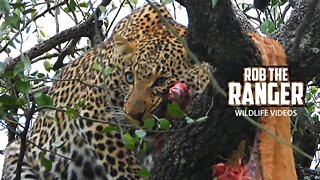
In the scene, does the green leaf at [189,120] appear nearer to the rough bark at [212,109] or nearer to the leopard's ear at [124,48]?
the rough bark at [212,109]

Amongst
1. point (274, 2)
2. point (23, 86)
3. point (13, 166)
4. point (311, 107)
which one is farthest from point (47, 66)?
point (23, 86)

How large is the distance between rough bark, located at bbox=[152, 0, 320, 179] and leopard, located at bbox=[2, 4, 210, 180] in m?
0.96

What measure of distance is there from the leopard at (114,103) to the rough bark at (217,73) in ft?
3.16

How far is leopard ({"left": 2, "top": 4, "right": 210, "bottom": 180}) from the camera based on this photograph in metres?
4.77

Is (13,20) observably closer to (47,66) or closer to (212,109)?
(212,109)

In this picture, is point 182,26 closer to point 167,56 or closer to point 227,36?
point 167,56

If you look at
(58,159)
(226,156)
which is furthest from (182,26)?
(226,156)

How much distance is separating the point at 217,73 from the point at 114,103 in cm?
162

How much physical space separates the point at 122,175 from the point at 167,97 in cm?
55

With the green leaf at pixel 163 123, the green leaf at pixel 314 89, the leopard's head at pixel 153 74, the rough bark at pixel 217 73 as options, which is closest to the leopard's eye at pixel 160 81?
the leopard's head at pixel 153 74

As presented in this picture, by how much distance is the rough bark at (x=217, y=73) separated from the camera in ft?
10.6

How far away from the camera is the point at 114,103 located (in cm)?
496

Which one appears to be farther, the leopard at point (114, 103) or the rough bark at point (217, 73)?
the leopard at point (114, 103)

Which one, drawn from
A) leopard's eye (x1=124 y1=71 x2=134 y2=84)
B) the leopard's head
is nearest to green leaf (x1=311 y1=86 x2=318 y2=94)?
the leopard's head
